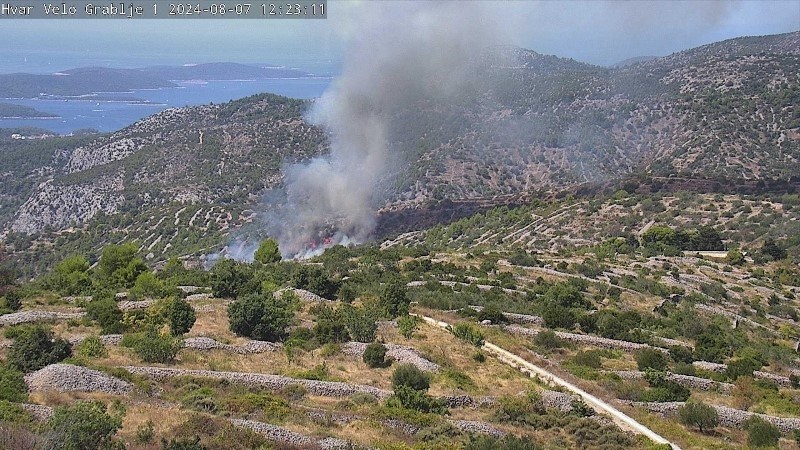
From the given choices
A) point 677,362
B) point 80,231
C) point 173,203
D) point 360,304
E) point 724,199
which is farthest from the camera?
point 173,203

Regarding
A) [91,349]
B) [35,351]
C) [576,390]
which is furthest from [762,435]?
[35,351]

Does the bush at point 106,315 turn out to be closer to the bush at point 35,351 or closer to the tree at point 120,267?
the bush at point 35,351

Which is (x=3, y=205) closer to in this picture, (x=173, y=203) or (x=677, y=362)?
(x=173, y=203)

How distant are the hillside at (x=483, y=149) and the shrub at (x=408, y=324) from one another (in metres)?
52.5

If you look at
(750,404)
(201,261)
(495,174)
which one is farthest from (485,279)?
(495,174)

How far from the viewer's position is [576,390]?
2294cm

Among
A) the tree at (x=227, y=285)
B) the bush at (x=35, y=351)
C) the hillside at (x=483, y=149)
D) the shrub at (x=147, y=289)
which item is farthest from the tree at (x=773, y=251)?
the bush at (x=35, y=351)

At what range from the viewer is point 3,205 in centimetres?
13062

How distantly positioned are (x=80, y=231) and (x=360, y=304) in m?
72.1

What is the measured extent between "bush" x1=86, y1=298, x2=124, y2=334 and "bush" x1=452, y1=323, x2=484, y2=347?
1373cm

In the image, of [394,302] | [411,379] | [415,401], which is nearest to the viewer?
[415,401]

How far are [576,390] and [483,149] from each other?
8814cm

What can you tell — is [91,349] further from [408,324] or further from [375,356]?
[408,324]

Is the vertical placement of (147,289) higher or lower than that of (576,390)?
higher
